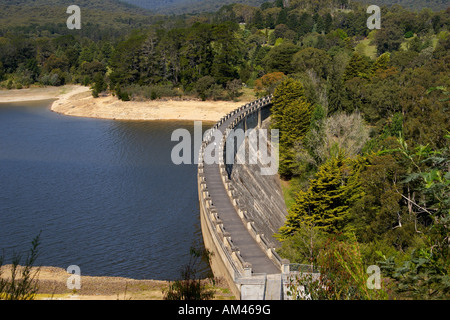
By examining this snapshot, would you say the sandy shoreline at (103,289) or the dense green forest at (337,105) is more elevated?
the dense green forest at (337,105)

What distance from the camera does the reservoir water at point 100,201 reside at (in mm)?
40969

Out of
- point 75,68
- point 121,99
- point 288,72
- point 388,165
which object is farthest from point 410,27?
point 388,165

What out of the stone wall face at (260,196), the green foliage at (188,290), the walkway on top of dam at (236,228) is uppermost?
the green foliage at (188,290)

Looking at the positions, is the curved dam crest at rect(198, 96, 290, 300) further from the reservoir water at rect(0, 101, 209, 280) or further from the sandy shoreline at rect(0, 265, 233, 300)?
the reservoir water at rect(0, 101, 209, 280)

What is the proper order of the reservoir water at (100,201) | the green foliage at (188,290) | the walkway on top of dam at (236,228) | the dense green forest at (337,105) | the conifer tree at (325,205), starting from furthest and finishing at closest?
the reservoir water at (100,201) → the conifer tree at (325,205) → the walkway on top of dam at (236,228) → the green foliage at (188,290) → the dense green forest at (337,105)

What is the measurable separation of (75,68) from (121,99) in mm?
43129

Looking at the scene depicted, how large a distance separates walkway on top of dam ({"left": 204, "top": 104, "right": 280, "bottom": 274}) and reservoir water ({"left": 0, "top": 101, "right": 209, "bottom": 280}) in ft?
14.4

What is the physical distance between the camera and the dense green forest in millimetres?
16594

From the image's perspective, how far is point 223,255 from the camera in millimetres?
32000

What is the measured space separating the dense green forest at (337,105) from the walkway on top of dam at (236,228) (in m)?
2.13

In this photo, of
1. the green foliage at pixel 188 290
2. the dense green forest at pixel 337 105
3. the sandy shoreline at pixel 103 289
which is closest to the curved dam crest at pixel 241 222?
the sandy shoreline at pixel 103 289

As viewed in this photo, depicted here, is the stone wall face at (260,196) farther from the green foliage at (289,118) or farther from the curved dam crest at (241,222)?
the green foliage at (289,118)

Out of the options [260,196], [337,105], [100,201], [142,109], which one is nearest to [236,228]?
[260,196]
